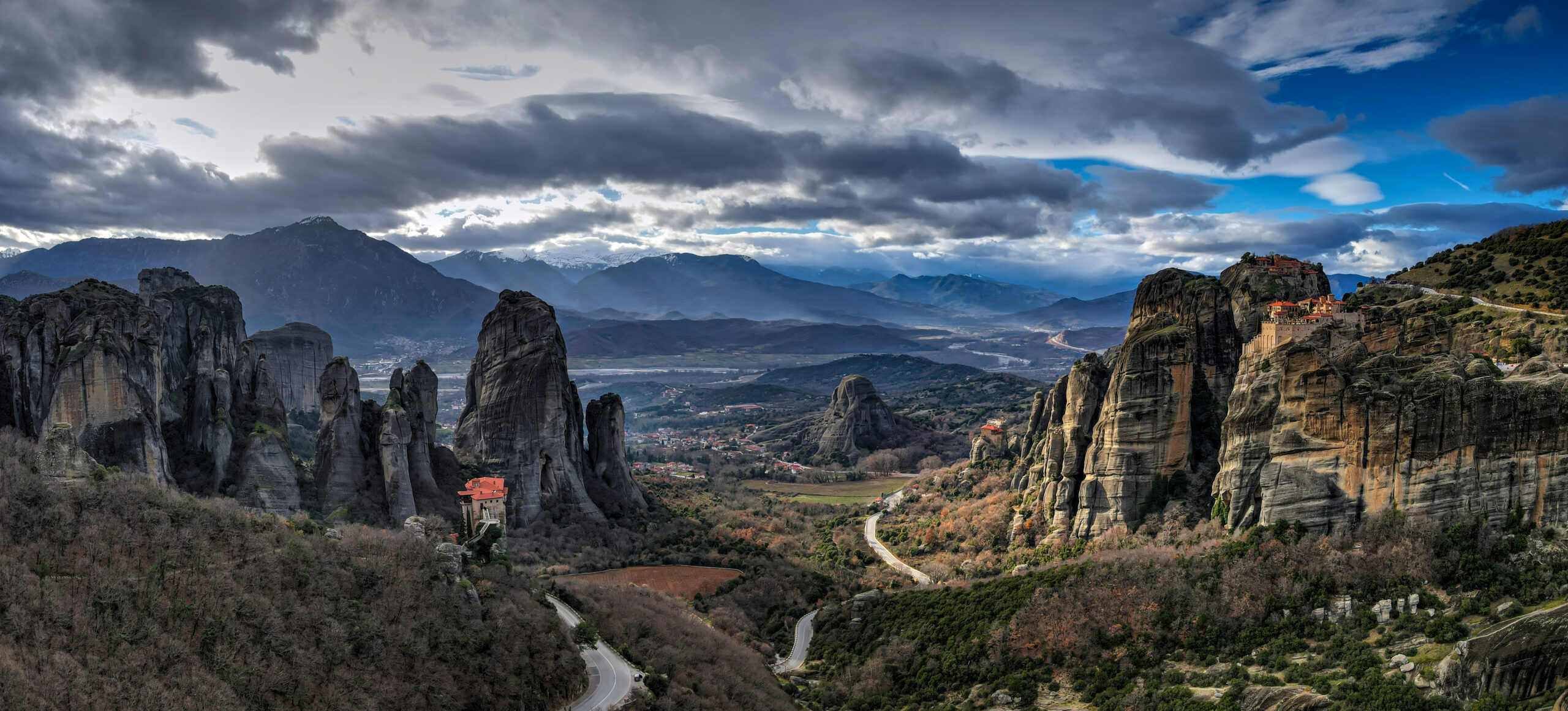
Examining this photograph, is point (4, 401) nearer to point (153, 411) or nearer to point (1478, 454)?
point (153, 411)

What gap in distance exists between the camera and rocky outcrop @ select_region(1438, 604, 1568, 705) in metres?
27.5

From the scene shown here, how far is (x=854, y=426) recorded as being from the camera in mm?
163125

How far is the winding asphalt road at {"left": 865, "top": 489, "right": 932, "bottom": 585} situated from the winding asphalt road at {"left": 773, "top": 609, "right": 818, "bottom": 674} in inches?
394

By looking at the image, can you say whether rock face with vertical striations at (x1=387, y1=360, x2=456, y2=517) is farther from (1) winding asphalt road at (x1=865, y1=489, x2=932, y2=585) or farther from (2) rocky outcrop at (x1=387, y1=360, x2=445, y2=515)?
(1) winding asphalt road at (x1=865, y1=489, x2=932, y2=585)

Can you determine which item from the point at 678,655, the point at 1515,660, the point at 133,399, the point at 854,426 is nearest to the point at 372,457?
the point at 133,399

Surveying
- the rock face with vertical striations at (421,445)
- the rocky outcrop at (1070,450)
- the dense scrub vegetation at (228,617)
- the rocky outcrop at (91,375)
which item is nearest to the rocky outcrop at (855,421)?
the rocky outcrop at (1070,450)

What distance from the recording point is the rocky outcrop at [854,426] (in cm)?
16112

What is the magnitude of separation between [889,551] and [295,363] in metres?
105

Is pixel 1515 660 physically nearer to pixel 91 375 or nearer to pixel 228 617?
pixel 228 617

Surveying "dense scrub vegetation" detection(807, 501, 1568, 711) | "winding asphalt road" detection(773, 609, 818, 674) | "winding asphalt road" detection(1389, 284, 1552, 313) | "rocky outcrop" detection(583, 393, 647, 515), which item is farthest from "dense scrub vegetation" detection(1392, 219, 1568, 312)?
"rocky outcrop" detection(583, 393, 647, 515)

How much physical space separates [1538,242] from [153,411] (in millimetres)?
108229

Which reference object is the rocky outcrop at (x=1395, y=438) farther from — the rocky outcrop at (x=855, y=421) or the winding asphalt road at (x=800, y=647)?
the rocky outcrop at (x=855, y=421)

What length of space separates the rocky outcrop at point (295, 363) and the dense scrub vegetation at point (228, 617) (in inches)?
3690

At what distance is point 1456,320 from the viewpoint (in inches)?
2291
